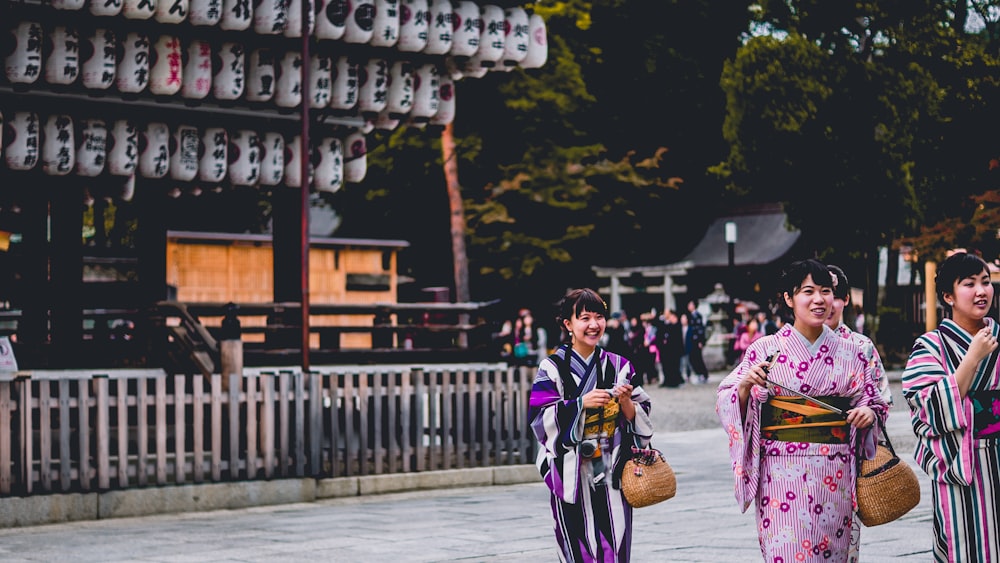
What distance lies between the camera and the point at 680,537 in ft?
29.5

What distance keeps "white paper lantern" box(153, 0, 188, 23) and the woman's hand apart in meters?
8.75

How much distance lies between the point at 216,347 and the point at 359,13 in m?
3.71

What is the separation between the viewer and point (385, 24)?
45.6ft

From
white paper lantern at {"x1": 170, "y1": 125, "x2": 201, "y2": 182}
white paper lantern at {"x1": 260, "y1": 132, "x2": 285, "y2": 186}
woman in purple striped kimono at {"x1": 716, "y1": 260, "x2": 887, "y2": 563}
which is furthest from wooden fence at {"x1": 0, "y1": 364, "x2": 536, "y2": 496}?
woman in purple striped kimono at {"x1": 716, "y1": 260, "x2": 887, "y2": 563}

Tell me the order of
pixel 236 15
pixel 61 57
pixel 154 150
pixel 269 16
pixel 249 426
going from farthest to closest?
pixel 154 150 → pixel 269 16 → pixel 236 15 → pixel 61 57 → pixel 249 426

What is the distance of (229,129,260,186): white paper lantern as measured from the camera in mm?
14164

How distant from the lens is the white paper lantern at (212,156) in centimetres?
1394

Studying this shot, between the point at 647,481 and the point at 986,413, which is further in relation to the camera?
the point at 647,481

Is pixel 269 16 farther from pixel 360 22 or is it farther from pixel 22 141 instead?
pixel 22 141

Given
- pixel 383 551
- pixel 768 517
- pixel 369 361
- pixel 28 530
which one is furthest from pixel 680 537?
pixel 369 361

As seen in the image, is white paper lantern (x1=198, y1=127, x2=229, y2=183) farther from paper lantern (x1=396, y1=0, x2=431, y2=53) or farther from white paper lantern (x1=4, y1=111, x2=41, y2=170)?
paper lantern (x1=396, y1=0, x2=431, y2=53)

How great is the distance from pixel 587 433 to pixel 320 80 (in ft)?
29.1

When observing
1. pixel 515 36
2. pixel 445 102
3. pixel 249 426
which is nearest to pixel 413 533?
pixel 249 426

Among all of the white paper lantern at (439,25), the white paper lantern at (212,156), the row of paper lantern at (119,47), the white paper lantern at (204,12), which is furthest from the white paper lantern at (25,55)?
the white paper lantern at (439,25)
